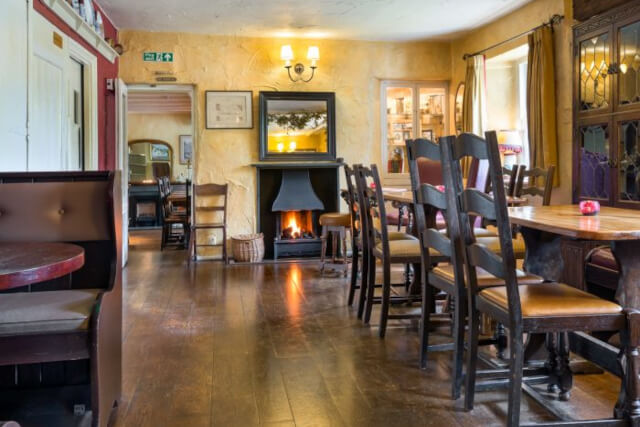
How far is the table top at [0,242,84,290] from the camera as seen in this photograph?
1.40 m

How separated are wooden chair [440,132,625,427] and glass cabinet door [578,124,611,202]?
2018 millimetres

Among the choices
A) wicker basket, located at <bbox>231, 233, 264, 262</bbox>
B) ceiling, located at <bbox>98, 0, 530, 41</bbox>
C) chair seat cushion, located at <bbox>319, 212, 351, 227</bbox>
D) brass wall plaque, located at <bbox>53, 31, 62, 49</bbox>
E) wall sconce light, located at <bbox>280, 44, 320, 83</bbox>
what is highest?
ceiling, located at <bbox>98, 0, 530, 41</bbox>

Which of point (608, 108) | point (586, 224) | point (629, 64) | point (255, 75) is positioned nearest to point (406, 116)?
point (255, 75)

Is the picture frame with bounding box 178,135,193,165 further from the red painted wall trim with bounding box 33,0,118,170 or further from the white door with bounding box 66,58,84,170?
the white door with bounding box 66,58,84,170

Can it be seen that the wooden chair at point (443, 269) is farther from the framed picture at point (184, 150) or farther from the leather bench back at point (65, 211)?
the framed picture at point (184, 150)

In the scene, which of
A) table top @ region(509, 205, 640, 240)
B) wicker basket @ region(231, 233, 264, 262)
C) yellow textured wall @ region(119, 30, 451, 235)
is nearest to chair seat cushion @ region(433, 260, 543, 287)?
table top @ region(509, 205, 640, 240)

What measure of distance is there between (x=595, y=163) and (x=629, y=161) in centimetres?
33

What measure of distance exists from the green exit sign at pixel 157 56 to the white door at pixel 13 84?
265 centimetres

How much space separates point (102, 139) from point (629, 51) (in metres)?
4.44

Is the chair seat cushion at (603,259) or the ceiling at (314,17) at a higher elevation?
the ceiling at (314,17)

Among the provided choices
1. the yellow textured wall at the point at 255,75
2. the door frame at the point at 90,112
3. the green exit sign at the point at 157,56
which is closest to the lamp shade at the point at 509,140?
the yellow textured wall at the point at 255,75

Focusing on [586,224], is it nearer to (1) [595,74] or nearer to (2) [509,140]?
(1) [595,74]

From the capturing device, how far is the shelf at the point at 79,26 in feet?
11.9

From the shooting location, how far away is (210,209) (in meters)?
5.92
